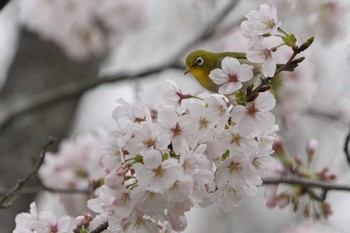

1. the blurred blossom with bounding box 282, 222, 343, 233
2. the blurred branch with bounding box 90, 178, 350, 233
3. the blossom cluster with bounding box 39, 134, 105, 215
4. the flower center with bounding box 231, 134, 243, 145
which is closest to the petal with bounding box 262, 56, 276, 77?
the flower center with bounding box 231, 134, 243, 145

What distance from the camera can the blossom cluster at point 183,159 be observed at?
42.0 inches

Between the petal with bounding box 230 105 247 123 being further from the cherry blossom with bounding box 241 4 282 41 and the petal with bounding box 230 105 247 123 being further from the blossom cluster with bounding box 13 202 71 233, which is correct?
the blossom cluster with bounding box 13 202 71 233

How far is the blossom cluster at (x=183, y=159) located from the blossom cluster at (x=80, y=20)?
235cm

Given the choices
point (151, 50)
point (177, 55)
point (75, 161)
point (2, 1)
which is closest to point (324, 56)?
point (151, 50)

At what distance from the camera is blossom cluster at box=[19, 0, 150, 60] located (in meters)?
3.43

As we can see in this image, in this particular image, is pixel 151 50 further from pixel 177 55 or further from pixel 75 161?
pixel 75 161

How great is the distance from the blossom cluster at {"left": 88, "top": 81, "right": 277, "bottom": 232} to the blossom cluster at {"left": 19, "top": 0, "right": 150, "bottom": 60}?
7.71 ft

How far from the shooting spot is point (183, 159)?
1074 mm

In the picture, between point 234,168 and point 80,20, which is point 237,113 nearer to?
point 234,168

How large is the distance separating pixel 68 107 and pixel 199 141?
249 centimetres

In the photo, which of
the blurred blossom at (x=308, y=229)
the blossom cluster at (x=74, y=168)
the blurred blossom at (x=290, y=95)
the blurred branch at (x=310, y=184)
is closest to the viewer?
the blurred branch at (x=310, y=184)

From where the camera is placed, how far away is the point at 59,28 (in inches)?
138

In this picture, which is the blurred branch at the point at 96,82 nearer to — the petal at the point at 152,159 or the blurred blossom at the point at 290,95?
the blurred blossom at the point at 290,95

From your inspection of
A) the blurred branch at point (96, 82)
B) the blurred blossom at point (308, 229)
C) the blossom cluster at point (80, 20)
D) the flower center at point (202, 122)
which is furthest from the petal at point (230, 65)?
the blossom cluster at point (80, 20)
